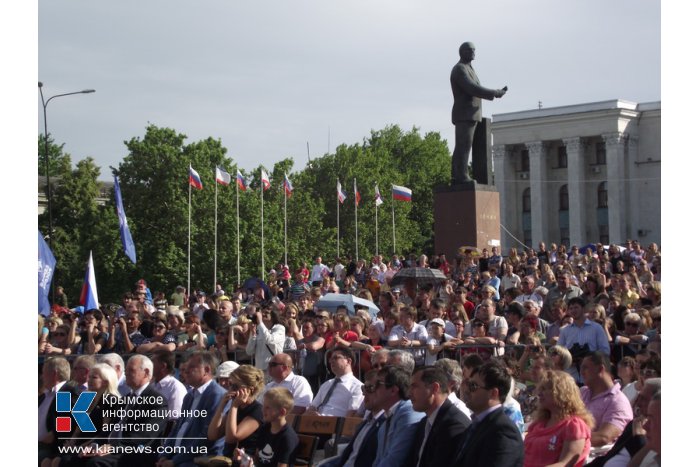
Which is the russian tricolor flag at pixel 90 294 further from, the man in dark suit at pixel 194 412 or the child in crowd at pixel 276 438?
the child in crowd at pixel 276 438

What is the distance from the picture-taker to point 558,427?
7453 mm

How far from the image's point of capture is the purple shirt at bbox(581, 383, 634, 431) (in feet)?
28.3

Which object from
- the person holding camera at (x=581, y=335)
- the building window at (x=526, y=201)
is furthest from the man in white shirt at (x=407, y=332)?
the building window at (x=526, y=201)

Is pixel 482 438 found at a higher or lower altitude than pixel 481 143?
lower

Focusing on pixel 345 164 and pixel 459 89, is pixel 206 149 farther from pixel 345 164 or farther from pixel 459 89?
pixel 459 89

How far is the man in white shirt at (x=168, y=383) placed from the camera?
32.5 feet

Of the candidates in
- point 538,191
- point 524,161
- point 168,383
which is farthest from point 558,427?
point 538,191

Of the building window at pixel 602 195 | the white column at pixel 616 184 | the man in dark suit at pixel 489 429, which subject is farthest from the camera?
the building window at pixel 602 195

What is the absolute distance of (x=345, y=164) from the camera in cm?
7269

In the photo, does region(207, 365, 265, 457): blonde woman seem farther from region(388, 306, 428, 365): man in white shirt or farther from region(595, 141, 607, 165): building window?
region(595, 141, 607, 165): building window

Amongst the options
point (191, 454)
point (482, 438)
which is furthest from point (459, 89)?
point (482, 438)

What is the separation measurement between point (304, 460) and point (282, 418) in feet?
1.32

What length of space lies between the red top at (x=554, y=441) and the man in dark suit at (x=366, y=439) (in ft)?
4.63
